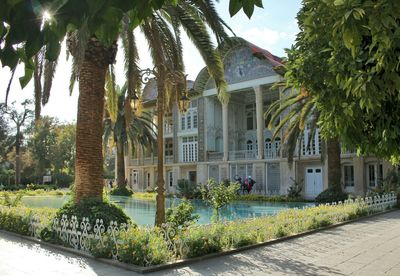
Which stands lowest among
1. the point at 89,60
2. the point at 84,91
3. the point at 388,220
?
the point at 388,220

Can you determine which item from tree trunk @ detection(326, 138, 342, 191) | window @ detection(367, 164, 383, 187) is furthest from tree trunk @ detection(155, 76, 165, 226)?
window @ detection(367, 164, 383, 187)

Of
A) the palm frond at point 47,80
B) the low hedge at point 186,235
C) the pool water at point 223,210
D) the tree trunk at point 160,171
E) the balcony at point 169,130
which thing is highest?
the balcony at point 169,130

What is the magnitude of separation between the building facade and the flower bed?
17.2 meters

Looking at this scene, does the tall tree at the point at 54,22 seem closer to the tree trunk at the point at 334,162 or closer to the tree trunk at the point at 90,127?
the tree trunk at the point at 90,127

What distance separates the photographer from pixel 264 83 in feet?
107

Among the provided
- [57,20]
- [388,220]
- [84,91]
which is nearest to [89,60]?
[84,91]

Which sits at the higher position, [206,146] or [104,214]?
[206,146]

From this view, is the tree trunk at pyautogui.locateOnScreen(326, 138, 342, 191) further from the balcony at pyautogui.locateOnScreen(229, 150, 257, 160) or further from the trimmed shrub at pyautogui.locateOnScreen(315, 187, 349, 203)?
the balcony at pyautogui.locateOnScreen(229, 150, 257, 160)

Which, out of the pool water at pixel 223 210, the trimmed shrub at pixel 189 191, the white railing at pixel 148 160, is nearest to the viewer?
the pool water at pixel 223 210

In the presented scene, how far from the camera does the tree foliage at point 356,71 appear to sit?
268 cm

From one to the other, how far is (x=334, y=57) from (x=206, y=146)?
33.6 meters

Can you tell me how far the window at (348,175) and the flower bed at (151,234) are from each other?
18.7m

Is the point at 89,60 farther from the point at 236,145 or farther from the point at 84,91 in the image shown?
the point at 236,145

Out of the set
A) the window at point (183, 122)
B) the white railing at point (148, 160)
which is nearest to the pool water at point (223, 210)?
the window at point (183, 122)
